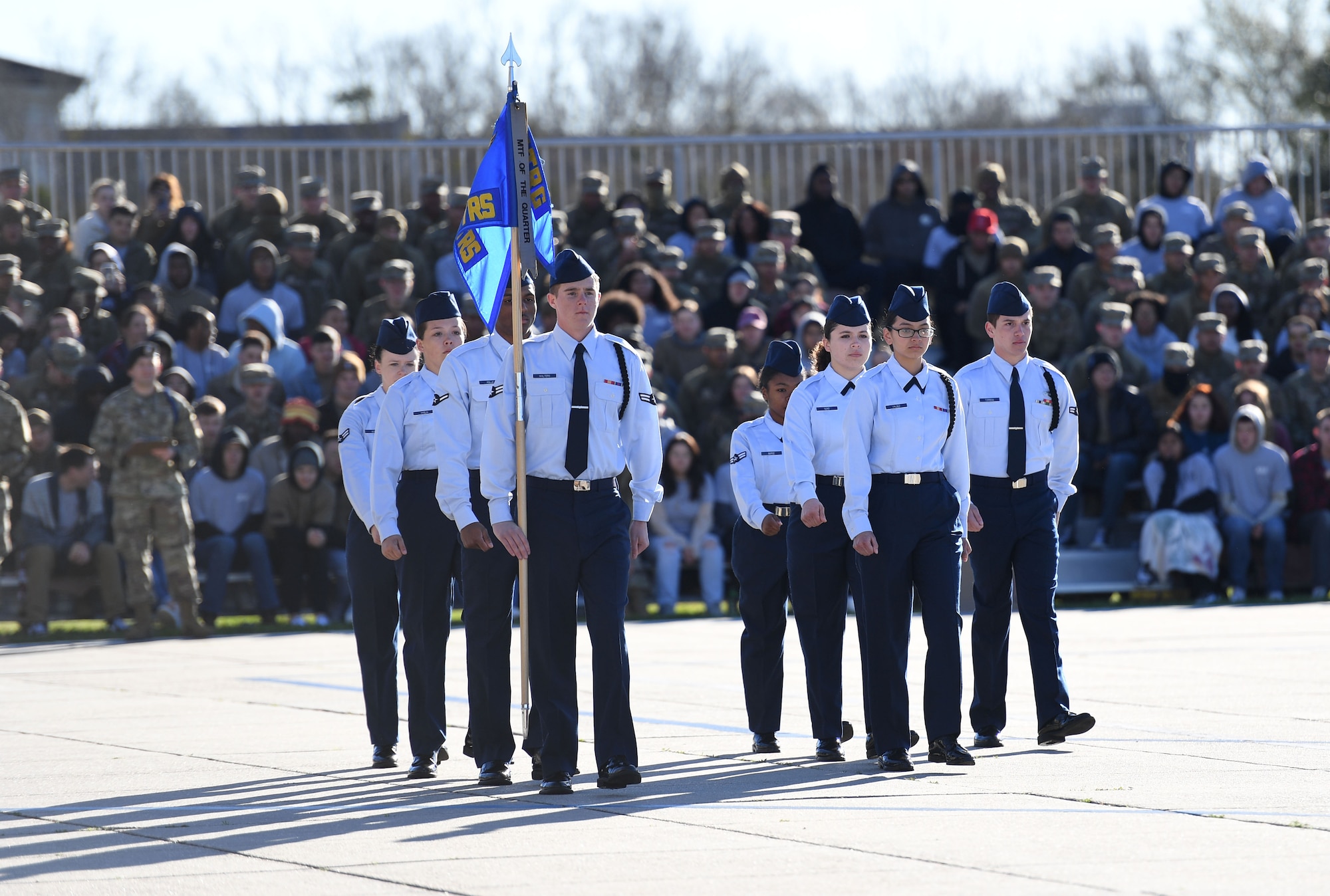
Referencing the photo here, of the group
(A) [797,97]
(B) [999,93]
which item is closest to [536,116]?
(A) [797,97]

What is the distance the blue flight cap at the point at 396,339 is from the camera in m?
9.42

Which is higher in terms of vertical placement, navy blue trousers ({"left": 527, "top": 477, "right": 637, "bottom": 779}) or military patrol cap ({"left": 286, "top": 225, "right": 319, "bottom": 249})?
military patrol cap ({"left": 286, "top": 225, "right": 319, "bottom": 249})

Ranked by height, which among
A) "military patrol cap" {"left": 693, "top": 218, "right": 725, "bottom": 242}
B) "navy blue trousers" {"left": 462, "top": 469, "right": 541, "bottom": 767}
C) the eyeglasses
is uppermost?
"military patrol cap" {"left": 693, "top": 218, "right": 725, "bottom": 242}

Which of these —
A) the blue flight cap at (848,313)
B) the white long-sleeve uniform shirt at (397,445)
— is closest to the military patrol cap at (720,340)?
the blue flight cap at (848,313)

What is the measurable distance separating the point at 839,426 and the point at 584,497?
1.73m

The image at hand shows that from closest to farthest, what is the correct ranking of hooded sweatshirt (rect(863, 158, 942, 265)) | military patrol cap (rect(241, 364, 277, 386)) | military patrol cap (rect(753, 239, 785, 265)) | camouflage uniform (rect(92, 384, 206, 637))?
camouflage uniform (rect(92, 384, 206, 637)) < military patrol cap (rect(241, 364, 277, 386)) < military patrol cap (rect(753, 239, 785, 265)) < hooded sweatshirt (rect(863, 158, 942, 265))

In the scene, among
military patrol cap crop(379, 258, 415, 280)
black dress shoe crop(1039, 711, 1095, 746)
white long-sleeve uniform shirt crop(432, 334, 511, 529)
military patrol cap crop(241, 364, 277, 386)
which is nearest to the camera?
white long-sleeve uniform shirt crop(432, 334, 511, 529)

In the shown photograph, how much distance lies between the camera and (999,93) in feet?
228

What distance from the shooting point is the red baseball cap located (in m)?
21.1

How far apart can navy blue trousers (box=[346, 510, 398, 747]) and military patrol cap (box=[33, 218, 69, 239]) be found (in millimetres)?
12358

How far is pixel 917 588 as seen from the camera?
29.6ft

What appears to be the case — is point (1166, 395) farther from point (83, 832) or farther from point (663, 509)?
point (83, 832)

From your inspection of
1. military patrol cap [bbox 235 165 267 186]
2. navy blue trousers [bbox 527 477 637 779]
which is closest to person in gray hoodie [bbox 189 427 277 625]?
military patrol cap [bbox 235 165 267 186]

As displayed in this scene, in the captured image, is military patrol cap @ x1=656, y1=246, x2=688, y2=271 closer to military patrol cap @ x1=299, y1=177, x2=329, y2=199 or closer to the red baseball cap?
the red baseball cap
